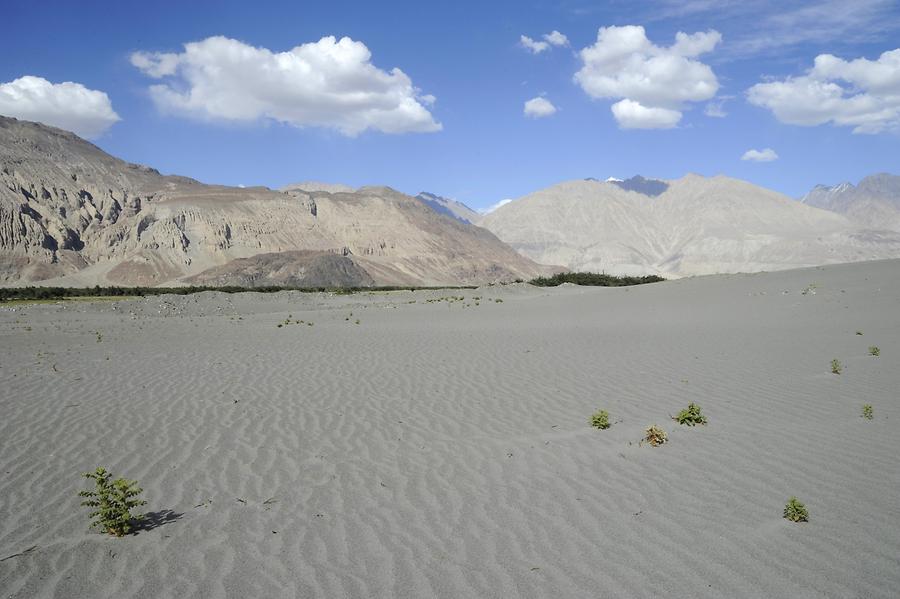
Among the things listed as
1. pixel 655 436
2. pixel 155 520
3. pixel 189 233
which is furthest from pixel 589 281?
pixel 189 233

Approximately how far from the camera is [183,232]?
122875mm

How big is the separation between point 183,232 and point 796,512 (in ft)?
434

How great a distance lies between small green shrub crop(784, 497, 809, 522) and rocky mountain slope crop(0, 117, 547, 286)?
326 ft

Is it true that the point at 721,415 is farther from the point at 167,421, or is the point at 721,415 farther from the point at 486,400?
the point at 167,421

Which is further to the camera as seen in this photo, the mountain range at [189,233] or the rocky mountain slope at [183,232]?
the rocky mountain slope at [183,232]

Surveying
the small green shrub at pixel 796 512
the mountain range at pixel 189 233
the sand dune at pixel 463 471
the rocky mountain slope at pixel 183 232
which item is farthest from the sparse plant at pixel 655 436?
the rocky mountain slope at pixel 183 232

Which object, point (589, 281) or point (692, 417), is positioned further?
point (589, 281)

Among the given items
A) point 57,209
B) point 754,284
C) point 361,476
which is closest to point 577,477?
point 361,476

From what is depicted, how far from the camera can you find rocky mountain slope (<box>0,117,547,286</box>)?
105 m

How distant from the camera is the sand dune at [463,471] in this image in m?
4.57

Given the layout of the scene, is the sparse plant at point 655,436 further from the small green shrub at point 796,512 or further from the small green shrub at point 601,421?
the small green shrub at point 796,512

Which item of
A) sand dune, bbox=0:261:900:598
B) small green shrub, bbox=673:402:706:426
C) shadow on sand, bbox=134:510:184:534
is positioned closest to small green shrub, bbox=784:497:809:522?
sand dune, bbox=0:261:900:598

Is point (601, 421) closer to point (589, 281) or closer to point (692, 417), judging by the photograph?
point (692, 417)

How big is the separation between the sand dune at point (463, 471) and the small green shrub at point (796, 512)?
0.07 metres
